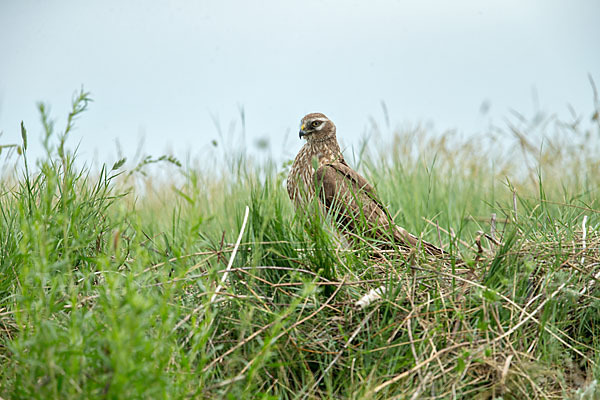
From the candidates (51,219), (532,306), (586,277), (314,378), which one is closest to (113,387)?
(314,378)

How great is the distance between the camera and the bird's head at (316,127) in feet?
15.7

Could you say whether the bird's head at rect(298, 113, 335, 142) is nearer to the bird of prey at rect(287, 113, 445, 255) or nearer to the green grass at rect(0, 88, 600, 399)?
the bird of prey at rect(287, 113, 445, 255)

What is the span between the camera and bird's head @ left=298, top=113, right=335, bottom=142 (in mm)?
4777

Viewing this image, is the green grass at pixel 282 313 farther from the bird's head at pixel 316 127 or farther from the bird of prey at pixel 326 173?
the bird's head at pixel 316 127

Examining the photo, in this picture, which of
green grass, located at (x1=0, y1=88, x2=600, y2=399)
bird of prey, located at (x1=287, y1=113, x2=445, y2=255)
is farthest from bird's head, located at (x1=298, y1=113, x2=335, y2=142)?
green grass, located at (x1=0, y1=88, x2=600, y2=399)

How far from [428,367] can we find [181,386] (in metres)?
1.07

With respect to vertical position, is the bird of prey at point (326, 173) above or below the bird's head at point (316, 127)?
below

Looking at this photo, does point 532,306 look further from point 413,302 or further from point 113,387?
point 113,387

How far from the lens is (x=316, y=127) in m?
4.79

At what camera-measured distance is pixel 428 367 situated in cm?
235

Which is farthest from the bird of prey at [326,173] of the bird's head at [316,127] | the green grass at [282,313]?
the green grass at [282,313]

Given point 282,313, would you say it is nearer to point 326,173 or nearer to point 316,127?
point 326,173

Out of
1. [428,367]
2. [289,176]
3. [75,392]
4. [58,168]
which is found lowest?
[428,367]

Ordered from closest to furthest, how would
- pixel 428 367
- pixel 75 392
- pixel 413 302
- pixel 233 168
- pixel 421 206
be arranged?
pixel 75 392
pixel 428 367
pixel 413 302
pixel 233 168
pixel 421 206
